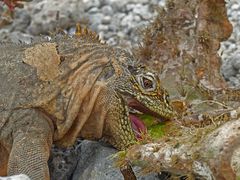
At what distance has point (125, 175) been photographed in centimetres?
723

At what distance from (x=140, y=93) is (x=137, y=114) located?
297 millimetres

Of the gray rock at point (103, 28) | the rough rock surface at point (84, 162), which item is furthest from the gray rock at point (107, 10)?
the rough rock surface at point (84, 162)

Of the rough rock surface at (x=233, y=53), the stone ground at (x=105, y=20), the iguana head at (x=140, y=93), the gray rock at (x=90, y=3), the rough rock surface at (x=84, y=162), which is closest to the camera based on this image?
the rough rock surface at (x=84, y=162)

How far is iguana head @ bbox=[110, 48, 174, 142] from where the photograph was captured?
7.87m

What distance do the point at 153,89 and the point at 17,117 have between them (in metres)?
1.21

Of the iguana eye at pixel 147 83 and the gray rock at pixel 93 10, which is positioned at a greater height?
the iguana eye at pixel 147 83

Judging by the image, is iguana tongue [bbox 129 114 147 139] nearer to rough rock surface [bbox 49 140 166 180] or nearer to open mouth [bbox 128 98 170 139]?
open mouth [bbox 128 98 170 139]

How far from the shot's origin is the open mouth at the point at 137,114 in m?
7.95

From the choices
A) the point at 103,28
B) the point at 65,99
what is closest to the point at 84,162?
the point at 65,99

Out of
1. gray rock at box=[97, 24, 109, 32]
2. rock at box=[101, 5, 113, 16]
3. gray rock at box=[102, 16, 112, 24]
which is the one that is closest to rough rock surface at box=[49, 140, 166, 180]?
gray rock at box=[97, 24, 109, 32]

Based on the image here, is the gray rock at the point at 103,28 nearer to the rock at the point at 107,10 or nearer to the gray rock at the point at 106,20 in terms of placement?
the gray rock at the point at 106,20

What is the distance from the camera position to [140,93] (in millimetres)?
7922

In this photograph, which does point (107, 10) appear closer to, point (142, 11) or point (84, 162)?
point (142, 11)

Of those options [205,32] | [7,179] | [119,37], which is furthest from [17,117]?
[119,37]
